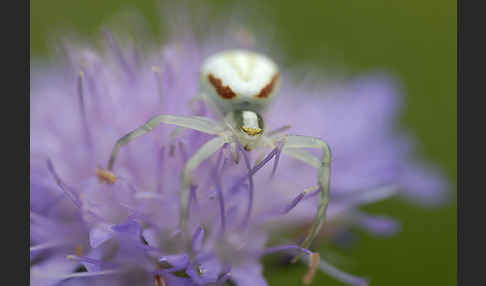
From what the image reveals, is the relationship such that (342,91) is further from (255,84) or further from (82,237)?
(82,237)

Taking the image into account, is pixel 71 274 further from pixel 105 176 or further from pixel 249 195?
pixel 249 195

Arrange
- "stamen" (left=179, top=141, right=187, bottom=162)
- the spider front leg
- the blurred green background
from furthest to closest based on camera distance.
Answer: the blurred green background
"stamen" (left=179, top=141, right=187, bottom=162)
the spider front leg

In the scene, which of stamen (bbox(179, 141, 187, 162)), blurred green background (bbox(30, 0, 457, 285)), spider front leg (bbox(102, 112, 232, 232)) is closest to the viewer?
spider front leg (bbox(102, 112, 232, 232))

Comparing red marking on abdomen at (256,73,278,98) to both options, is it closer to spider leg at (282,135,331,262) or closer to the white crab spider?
the white crab spider

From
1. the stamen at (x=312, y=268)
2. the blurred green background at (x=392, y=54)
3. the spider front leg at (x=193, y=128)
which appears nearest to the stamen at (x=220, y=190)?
the spider front leg at (x=193, y=128)

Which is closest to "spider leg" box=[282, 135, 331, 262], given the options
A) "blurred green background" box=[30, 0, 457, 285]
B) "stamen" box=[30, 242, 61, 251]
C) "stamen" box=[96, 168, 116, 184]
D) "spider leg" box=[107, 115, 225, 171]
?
"spider leg" box=[107, 115, 225, 171]

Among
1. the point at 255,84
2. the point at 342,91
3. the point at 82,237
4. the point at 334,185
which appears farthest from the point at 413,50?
the point at 82,237
